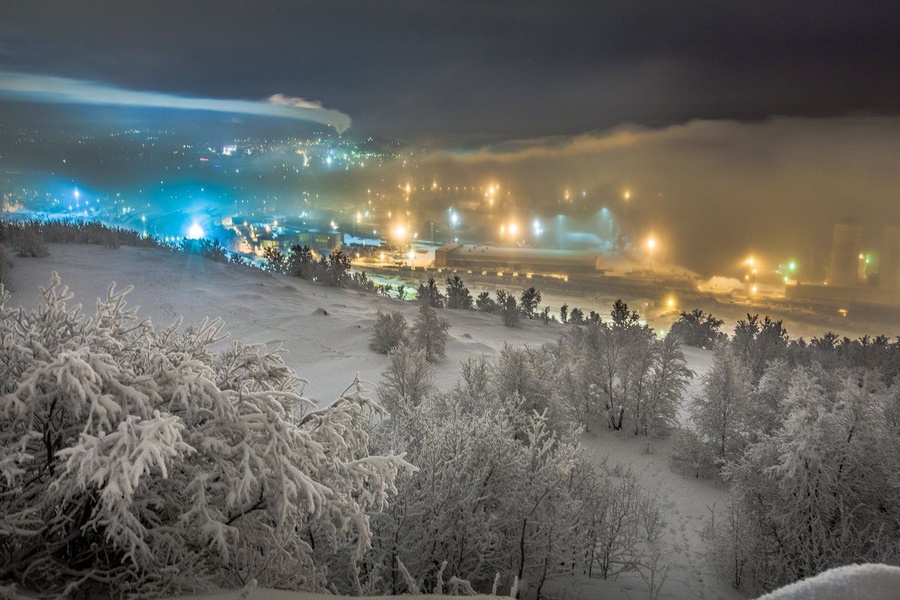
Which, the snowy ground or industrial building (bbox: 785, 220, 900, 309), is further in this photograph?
industrial building (bbox: 785, 220, 900, 309)

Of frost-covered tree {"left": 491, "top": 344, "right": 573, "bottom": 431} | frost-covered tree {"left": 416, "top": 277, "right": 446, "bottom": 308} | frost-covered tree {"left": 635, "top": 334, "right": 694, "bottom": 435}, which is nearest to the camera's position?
frost-covered tree {"left": 491, "top": 344, "right": 573, "bottom": 431}

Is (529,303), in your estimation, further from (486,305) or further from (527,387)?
(527,387)

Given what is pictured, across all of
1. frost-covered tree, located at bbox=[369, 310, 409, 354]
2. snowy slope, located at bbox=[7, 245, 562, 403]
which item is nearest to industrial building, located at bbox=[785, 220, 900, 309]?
snowy slope, located at bbox=[7, 245, 562, 403]

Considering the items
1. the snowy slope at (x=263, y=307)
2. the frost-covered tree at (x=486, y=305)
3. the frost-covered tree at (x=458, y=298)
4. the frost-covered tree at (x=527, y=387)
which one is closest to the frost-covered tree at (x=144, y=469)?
Result: the frost-covered tree at (x=527, y=387)

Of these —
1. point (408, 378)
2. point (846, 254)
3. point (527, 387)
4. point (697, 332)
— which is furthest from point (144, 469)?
point (846, 254)

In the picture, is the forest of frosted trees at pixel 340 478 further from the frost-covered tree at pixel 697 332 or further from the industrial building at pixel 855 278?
the industrial building at pixel 855 278

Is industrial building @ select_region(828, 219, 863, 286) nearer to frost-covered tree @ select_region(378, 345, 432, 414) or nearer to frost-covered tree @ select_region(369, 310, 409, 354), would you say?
frost-covered tree @ select_region(369, 310, 409, 354)

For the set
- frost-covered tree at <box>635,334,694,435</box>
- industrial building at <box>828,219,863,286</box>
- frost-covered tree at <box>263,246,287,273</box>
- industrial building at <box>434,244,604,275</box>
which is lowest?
frost-covered tree at <box>635,334,694,435</box>
